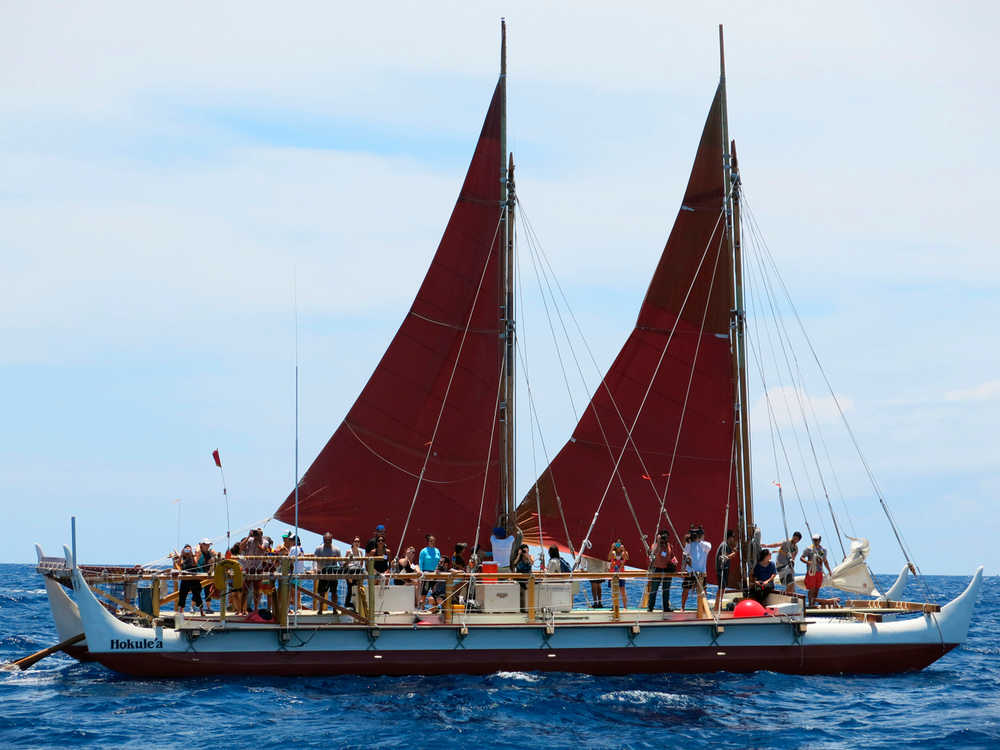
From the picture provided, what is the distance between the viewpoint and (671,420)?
28.7m

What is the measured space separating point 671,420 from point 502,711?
33.9 feet

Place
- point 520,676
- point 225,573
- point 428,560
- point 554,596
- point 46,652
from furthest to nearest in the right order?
point 428,560
point 554,596
point 46,652
point 520,676
point 225,573

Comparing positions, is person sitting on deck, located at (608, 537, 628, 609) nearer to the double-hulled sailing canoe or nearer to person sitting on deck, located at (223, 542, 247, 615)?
the double-hulled sailing canoe

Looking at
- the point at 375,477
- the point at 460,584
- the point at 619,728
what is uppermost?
the point at 375,477

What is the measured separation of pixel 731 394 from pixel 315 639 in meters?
11.5

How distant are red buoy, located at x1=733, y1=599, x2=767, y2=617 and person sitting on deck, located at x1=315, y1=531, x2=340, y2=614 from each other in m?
8.12

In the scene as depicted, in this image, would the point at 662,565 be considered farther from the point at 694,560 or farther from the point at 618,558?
the point at 618,558

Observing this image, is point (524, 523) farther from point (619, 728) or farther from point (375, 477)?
point (619, 728)

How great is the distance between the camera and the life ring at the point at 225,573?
74.0ft

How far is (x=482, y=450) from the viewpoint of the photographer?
27719 mm

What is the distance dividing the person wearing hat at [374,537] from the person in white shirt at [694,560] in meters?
6.49

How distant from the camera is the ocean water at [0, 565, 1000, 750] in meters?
18.6

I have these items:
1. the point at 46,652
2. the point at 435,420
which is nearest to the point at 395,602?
the point at 435,420

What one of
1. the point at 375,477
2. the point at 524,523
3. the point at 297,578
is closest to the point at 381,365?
the point at 375,477
